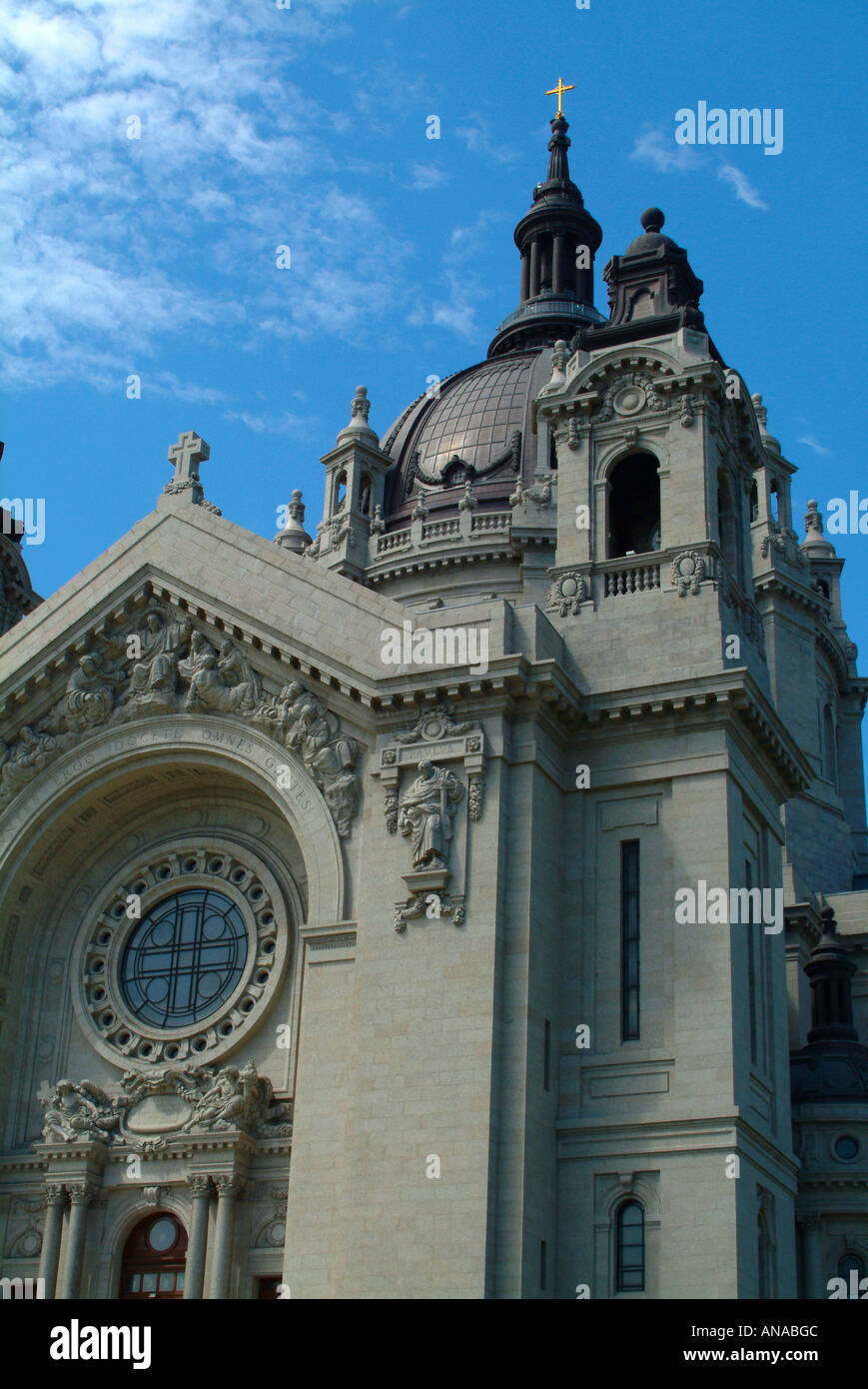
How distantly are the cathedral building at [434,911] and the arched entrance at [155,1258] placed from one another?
2.5 inches

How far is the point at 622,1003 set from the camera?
2803 cm

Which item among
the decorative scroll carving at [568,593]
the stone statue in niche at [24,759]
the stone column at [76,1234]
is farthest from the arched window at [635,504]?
the stone column at [76,1234]

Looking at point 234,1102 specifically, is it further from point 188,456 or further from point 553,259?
point 553,259

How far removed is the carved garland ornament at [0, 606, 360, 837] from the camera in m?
31.0

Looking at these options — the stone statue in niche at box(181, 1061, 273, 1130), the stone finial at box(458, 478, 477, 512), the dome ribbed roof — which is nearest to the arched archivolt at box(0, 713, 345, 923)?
the stone statue in niche at box(181, 1061, 273, 1130)

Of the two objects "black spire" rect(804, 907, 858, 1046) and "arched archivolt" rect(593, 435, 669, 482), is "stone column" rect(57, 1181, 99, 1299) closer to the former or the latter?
"arched archivolt" rect(593, 435, 669, 482)

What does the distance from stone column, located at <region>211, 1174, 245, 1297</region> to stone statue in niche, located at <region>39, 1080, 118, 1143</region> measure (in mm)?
2824

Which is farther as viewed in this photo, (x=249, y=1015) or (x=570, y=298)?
(x=570, y=298)

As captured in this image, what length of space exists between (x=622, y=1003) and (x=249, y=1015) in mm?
6872

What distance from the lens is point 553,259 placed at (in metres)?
71.1

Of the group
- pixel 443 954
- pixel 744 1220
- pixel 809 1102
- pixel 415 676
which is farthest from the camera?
pixel 809 1102

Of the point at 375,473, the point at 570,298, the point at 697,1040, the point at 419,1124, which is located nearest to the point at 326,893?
the point at 419,1124

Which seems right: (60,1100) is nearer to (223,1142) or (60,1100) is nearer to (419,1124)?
(223,1142)

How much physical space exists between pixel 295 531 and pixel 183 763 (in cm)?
3154
